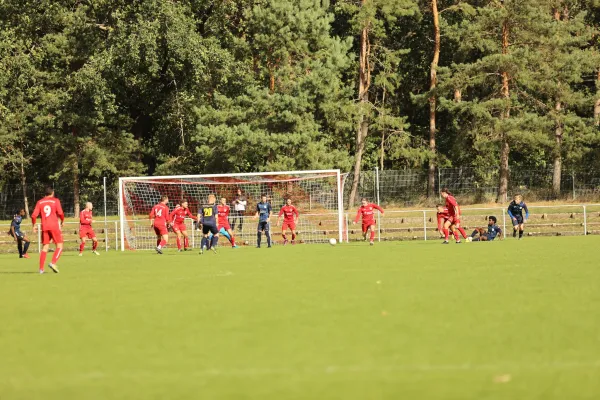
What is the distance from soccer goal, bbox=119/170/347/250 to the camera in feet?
124

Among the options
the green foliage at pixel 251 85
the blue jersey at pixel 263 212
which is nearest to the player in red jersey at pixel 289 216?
the blue jersey at pixel 263 212

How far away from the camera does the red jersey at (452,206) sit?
3026 cm

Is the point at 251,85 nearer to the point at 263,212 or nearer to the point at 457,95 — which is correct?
the point at 457,95

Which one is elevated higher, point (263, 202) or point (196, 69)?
point (196, 69)

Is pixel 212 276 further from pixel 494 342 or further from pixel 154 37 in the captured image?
pixel 154 37

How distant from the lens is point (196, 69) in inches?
1841

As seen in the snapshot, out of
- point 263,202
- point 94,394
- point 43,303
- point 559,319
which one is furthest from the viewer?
point 263,202

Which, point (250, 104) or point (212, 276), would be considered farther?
point (250, 104)

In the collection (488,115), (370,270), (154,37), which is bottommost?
(370,270)

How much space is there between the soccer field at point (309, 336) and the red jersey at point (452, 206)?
1187 cm

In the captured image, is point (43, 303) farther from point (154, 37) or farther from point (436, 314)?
point (154, 37)

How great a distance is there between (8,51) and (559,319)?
44.5 m

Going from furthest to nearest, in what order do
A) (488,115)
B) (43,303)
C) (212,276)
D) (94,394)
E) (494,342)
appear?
(488,115) → (212,276) → (43,303) → (494,342) → (94,394)

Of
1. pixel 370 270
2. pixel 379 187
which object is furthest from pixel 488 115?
pixel 370 270
